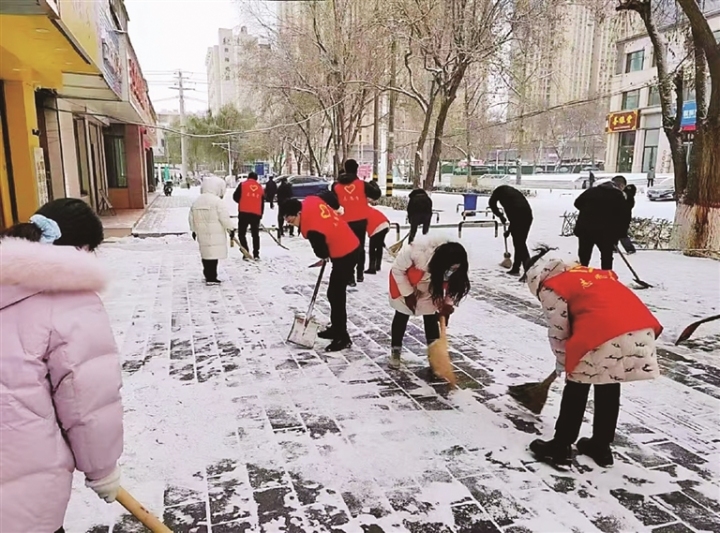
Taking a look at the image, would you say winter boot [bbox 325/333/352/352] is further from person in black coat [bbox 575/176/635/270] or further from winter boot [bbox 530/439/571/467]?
person in black coat [bbox 575/176/635/270]

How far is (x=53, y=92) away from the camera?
9.98m

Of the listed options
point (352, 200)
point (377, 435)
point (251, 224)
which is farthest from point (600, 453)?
point (251, 224)

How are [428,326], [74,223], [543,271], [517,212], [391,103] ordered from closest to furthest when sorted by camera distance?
[74,223] < [543,271] < [428,326] < [517,212] < [391,103]

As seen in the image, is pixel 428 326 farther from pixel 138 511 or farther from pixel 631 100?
pixel 631 100

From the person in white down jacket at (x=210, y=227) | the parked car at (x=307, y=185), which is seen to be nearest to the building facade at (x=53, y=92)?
the person in white down jacket at (x=210, y=227)

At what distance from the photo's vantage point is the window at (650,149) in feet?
123

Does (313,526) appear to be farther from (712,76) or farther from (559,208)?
(559,208)

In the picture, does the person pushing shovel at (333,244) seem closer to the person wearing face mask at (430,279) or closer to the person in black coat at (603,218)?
the person wearing face mask at (430,279)

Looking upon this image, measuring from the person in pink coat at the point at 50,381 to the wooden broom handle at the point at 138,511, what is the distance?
0.35 meters

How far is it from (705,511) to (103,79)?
8370 millimetres

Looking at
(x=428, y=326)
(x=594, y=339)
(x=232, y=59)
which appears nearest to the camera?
(x=594, y=339)

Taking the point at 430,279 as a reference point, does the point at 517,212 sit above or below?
above

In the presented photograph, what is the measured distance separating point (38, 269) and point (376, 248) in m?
6.29

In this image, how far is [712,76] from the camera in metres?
8.32
